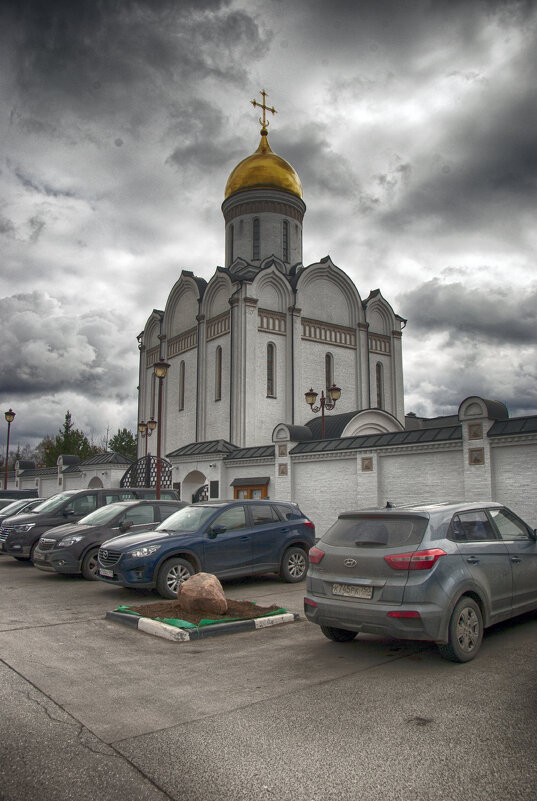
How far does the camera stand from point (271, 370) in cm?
2823

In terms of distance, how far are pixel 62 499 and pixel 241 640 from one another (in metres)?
9.13

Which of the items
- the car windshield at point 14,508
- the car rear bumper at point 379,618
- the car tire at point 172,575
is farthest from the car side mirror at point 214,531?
the car windshield at point 14,508

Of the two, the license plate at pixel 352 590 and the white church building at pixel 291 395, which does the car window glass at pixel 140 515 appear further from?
the license plate at pixel 352 590

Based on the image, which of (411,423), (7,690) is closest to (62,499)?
(7,690)

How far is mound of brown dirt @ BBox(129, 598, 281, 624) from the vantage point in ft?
25.4

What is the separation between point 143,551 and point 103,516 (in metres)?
3.27

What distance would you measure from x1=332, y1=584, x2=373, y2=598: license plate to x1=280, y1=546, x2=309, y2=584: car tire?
510 cm

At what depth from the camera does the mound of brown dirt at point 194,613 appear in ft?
25.4

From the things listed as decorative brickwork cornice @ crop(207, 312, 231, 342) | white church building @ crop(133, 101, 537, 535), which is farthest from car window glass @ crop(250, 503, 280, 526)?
decorative brickwork cornice @ crop(207, 312, 231, 342)

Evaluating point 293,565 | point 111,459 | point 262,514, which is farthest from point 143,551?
point 111,459

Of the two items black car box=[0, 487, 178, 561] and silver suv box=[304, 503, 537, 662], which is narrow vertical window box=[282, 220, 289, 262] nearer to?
black car box=[0, 487, 178, 561]

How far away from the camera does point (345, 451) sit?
645 inches

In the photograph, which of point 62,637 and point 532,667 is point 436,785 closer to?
point 532,667

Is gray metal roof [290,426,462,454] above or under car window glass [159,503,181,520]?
above
